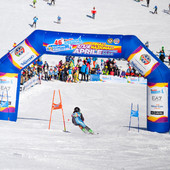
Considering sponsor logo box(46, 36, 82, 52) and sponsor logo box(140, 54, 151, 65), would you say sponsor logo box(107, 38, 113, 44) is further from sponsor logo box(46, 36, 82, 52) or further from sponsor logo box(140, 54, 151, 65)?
sponsor logo box(140, 54, 151, 65)

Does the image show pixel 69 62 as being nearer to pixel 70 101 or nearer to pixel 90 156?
pixel 70 101

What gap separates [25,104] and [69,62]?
7.27 m

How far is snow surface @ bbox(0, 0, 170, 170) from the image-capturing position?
8.76m

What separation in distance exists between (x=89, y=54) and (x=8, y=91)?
3.19 metres

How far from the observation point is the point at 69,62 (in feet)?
89.0

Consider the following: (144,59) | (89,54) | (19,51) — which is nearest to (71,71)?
(89,54)

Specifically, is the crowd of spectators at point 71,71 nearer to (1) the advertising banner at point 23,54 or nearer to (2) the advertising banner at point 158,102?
(1) the advertising banner at point 23,54

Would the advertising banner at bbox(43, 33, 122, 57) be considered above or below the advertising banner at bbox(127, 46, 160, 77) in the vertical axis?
above

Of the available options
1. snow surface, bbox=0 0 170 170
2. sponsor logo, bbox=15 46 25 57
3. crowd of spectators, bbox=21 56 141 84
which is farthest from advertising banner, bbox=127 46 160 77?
crowd of spectators, bbox=21 56 141 84

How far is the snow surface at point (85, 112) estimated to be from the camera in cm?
876

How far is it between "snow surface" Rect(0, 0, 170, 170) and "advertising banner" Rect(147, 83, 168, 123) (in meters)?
0.74

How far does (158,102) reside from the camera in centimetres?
1526

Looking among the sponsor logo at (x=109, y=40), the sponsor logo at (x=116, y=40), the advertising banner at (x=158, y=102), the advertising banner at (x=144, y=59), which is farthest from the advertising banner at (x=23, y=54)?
the advertising banner at (x=158, y=102)

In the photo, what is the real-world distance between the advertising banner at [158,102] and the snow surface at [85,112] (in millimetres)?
736
